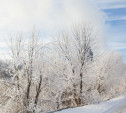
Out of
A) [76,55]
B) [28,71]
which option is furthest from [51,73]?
[76,55]

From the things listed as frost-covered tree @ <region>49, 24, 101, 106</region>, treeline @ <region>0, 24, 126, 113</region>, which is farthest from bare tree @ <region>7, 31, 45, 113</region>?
frost-covered tree @ <region>49, 24, 101, 106</region>

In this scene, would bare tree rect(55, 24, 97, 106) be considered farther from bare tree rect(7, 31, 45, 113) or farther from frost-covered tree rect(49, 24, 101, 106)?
bare tree rect(7, 31, 45, 113)

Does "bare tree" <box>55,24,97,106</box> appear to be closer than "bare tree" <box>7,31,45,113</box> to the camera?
No

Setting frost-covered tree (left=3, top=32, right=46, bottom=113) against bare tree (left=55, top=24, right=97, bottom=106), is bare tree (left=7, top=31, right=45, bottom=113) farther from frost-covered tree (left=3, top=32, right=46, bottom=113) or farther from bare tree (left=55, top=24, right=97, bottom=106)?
bare tree (left=55, top=24, right=97, bottom=106)

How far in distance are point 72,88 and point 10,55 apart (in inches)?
278

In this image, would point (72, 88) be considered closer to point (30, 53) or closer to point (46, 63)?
point (46, 63)

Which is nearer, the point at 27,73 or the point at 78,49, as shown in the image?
the point at 27,73

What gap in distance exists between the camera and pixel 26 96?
57.4 feet

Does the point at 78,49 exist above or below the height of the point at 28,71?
above

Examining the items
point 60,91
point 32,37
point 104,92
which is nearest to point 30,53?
point 32,37

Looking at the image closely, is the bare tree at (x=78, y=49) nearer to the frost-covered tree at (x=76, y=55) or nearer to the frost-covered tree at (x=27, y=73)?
the frost-covered tree at (x=76, y=55)

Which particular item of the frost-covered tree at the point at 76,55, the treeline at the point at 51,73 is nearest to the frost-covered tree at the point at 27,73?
the treeline at the point at 51,73

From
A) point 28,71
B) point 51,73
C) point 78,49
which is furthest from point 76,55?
point 28,71

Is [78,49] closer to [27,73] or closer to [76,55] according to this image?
[76,55]
